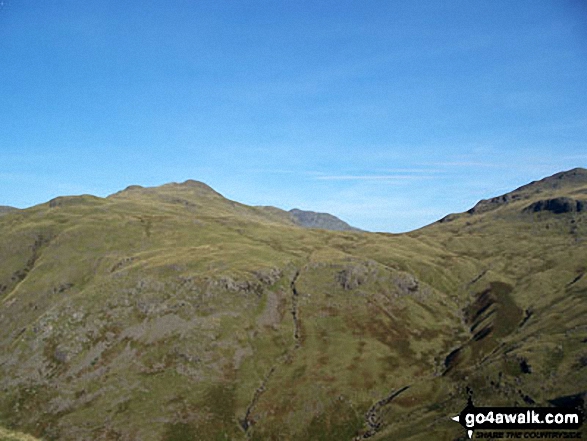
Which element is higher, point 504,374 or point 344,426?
point 504,374

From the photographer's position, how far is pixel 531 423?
A: 148375 millimetres

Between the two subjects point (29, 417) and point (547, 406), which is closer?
point (547, 406)

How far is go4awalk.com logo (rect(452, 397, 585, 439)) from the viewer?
136600 millimetres

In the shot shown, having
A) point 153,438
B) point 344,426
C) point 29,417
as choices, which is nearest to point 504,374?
point 344,426

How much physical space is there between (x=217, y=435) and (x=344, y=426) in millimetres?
55218

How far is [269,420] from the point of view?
195 meters

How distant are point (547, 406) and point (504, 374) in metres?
29.7

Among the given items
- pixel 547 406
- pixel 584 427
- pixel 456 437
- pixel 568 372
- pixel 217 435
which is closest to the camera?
pixel 584 427

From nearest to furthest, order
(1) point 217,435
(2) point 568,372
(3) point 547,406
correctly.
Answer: (3) point 547,406 → (2) point 568,372 → (1) point 217,435

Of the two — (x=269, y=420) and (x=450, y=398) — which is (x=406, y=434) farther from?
(x=269, y=420)

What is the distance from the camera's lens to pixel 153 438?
184625 millimetres

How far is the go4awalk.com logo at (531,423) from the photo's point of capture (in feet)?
448

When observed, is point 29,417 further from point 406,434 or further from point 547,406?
point 547,406

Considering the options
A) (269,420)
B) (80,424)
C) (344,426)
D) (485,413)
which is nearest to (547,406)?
(485,413)
